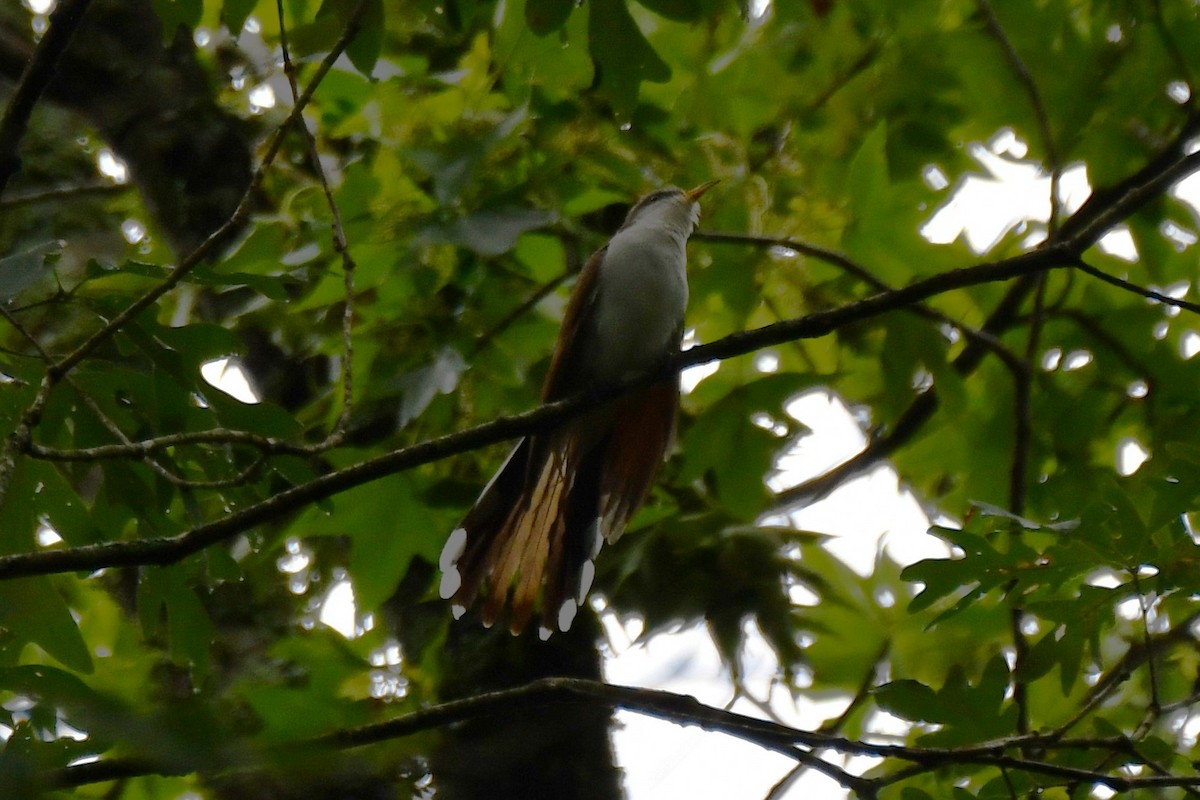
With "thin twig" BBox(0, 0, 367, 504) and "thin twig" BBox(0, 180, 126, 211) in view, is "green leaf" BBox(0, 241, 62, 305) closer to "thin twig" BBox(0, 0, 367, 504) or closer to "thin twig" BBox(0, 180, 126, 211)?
"thin twig" BBox(0, 0, 367, 504)

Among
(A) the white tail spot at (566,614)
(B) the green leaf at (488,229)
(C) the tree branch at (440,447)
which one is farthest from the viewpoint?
(A) the white tail spot at (566,614)

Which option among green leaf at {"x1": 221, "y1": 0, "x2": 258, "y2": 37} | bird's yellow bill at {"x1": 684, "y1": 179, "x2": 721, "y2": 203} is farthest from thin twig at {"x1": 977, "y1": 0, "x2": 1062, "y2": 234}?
green leaf at {"x1": 221, "y1": 0, "x2": 258, "y2": 37}

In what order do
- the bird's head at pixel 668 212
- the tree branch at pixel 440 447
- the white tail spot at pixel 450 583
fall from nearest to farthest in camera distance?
the tree branch at pixel 440 447, the white tail spot at pixel 450 583, the bird's head at pixel 668 212

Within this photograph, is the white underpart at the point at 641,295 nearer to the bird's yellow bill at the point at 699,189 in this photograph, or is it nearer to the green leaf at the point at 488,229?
the bird's yellow bill at the point at 699,189

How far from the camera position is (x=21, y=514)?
7.61 ft

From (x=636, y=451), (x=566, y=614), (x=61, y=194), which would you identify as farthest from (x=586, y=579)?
(x=61, y=194)

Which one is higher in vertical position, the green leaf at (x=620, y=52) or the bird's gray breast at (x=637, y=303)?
the bird's gray breast at (x=637, y=303)

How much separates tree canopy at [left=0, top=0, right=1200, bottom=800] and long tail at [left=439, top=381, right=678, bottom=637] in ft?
0.37

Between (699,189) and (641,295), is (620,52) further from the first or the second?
(641,295)

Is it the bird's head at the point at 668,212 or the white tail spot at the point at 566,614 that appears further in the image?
the bird's head at the point at 668,212

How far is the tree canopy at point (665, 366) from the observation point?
7.75 feet

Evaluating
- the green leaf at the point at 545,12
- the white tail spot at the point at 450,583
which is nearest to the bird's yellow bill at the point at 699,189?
the green leaf at the point at 545,12

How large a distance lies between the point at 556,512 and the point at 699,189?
103cm

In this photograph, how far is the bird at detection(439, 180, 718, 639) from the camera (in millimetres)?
3188
